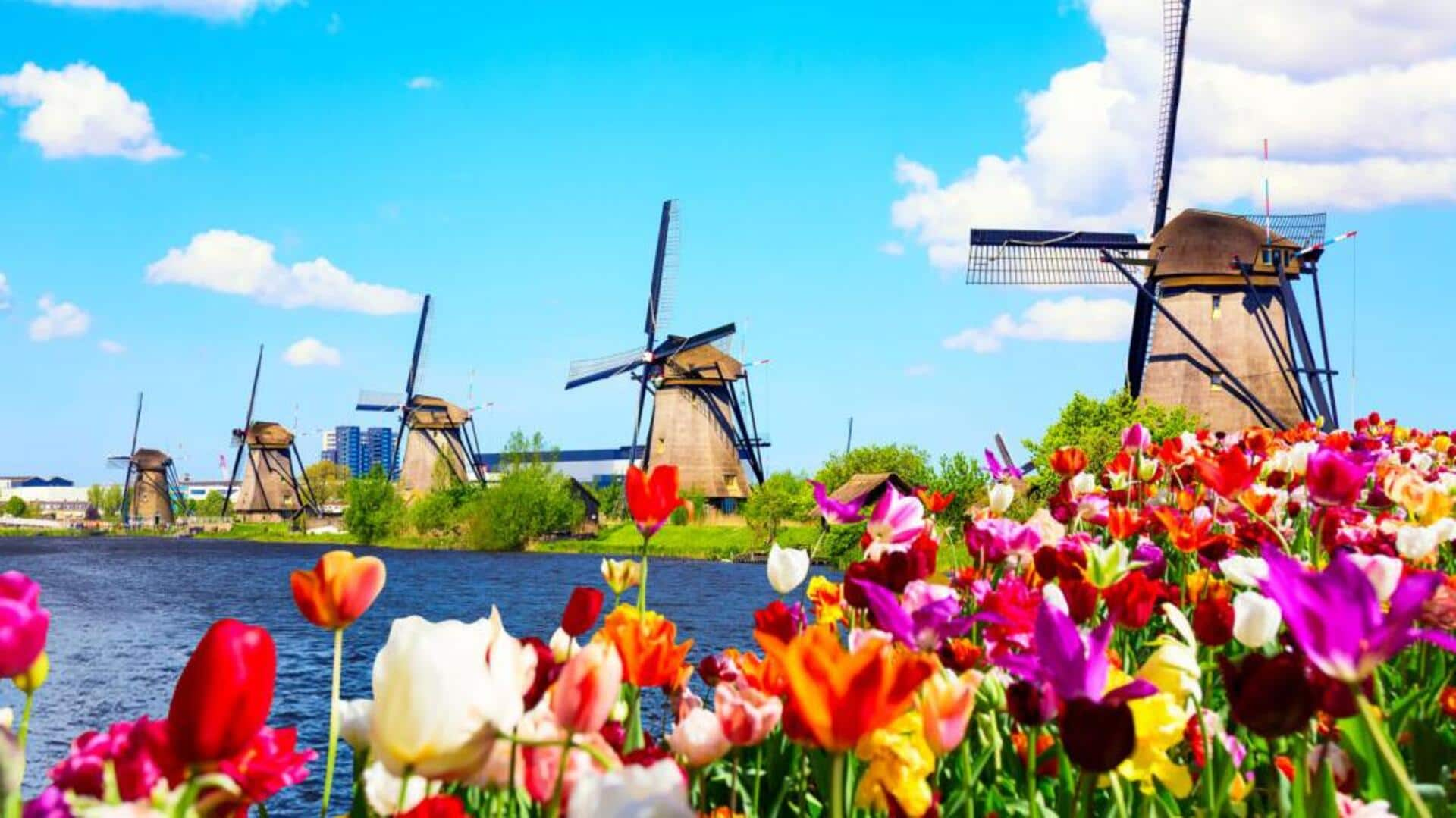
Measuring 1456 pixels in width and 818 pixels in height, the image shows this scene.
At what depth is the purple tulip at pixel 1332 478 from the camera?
276 cm

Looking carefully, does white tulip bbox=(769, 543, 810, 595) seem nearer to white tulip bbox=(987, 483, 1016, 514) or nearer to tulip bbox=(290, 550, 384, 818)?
tulip bbox=(290, 550, 384, 818)

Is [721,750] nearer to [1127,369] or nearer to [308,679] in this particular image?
[308,679]

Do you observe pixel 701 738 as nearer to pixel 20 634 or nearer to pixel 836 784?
pixel 836 784

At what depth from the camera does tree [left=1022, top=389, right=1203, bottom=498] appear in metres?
22.4

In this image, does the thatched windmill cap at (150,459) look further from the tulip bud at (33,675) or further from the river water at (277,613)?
the tulip bud at (33,675)

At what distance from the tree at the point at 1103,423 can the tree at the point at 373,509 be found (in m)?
39.7

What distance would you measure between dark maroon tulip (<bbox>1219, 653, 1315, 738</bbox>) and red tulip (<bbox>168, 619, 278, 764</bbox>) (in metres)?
1.01

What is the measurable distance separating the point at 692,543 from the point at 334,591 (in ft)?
146

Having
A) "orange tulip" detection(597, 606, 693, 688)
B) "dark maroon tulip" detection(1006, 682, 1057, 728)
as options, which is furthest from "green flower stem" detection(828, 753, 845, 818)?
"orange tulip" detection(597, 606, 693, 688)

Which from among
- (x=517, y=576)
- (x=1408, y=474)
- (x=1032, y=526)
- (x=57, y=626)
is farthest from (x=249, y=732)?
(x=517, y=576)

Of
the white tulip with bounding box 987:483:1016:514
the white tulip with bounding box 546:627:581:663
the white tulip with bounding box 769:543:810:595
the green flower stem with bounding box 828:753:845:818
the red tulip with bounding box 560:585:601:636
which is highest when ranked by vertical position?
the white tulip with bounding box 987:483:1016:514

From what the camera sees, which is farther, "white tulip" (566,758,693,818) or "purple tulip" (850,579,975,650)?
"purple tulip" (850,579,975,650)

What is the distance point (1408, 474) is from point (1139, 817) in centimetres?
206

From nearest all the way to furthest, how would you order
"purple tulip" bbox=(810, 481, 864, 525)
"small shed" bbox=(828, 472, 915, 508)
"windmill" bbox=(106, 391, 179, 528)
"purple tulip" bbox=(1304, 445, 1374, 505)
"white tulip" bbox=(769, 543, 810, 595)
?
"white tulip" bbox=(769, 543, 810, 595) → "purple tulip" bbox=(1304, 445, 1374, 505) → "purple tulip" bbox=(810, 481, 864, 525) → "small shed" bbox=(828, 472, 915, 508) → "windmill" bbox=(106, 391, 179, 528)
